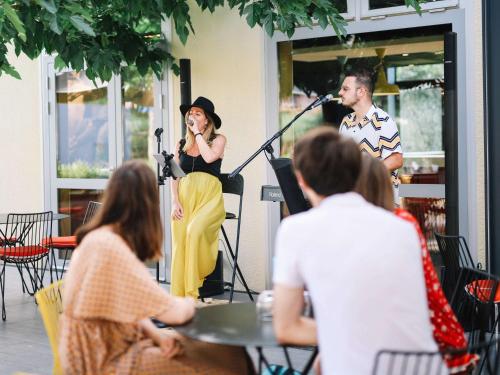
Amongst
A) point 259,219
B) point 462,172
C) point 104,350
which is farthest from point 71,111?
point 104,350

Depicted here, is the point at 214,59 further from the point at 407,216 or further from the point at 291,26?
the point at 407,216

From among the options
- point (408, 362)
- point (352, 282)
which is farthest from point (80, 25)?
point (408, 362)

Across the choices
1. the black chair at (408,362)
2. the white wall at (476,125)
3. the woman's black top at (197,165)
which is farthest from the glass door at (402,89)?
the black chair at (408,362)

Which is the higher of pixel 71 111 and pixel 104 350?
pixel 71 111

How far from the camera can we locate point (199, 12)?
7.89m

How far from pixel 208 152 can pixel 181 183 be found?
→ 14.1 inches

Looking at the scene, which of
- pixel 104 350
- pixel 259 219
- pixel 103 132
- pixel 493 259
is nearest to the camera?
pixel 104 350

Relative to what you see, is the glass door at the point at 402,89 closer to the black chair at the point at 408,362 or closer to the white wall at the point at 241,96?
the white wall at the point at 241,96

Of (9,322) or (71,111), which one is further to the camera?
(71,111)

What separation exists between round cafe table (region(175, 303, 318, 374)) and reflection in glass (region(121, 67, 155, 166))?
18.0ft

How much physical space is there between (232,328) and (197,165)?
152 inches

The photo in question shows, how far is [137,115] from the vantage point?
8.73 meters

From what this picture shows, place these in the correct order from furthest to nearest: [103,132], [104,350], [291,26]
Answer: [103,132]
[291,26]
[104,350]

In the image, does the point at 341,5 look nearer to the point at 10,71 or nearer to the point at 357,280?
the point at 10,71
